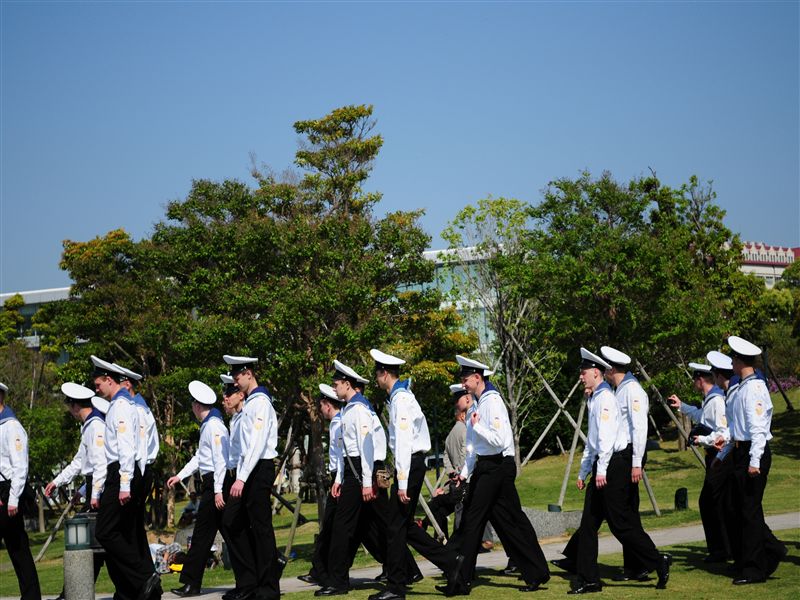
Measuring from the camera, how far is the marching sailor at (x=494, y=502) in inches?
396

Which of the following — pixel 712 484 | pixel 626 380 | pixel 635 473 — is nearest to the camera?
pixel 635 473

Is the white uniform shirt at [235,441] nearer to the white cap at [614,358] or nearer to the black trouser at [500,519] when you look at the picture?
the black trouser at [500,519]

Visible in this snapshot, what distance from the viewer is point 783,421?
41.6 meters

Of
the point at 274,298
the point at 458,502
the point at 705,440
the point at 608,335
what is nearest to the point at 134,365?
the point at 274,298

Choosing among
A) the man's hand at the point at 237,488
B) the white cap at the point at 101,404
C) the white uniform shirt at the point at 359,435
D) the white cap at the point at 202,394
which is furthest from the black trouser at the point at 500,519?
the white cap at the point at 101,404

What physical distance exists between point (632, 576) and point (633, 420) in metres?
1.50

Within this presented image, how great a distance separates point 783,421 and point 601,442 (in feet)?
113

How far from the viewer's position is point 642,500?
26594 mm

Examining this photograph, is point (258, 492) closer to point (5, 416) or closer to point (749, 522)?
point (5, 416)

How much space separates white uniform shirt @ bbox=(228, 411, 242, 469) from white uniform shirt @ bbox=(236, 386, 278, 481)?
3.5 inches

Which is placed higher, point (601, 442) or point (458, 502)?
point (601, 442)

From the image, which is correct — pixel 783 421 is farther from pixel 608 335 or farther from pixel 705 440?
pixel 705 440

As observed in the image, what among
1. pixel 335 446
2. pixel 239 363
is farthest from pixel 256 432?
pixel 335 446

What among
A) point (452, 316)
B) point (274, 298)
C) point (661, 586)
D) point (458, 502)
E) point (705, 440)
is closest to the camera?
point (661, 586)
